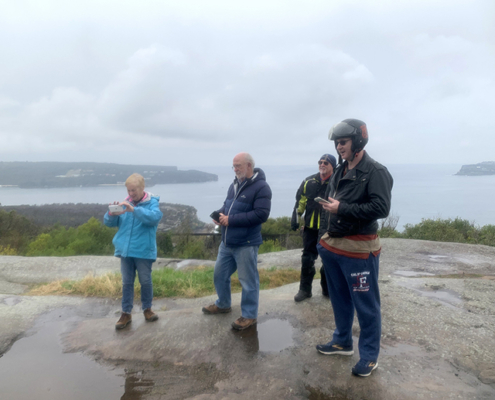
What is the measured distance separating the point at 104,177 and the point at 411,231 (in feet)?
107

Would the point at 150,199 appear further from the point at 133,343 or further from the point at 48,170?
the point at 48,170

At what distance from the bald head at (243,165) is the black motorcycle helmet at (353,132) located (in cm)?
124

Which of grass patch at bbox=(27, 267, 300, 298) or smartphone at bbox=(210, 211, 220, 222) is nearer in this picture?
smartphone at bbox=(210, 211, 220, 222)

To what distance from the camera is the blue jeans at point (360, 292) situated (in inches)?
118

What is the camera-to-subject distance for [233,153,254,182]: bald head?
401 centimetres

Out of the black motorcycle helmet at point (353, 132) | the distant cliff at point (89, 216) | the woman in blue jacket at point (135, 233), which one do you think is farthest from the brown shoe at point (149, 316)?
the distant cliff at point (89, 216)

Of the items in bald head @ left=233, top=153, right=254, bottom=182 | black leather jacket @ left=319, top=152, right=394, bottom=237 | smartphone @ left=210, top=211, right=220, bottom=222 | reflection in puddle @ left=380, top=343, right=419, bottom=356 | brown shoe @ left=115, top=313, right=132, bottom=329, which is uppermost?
bald head @ left=233, top=153, right=254, bottom=182

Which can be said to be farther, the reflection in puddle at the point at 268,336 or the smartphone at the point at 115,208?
the smartphone at the point at 115,208

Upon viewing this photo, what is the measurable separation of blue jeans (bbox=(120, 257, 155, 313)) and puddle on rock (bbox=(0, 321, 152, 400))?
84 centimetres

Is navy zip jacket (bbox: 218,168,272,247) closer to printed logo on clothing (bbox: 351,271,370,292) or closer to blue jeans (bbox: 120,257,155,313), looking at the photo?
blue jeans (bbox: 120,257,155,313)

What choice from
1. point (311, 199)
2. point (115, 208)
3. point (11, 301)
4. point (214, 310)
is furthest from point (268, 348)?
point (11, 301)

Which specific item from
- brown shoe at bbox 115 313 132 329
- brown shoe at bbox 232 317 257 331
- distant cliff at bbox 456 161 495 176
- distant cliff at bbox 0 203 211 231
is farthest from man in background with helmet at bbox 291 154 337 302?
distant cliff at bbox 456 161 495 176

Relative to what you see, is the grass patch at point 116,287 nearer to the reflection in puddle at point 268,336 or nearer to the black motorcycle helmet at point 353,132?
the reflection in puddle at point 268,336

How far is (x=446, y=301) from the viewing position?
17.0ft
